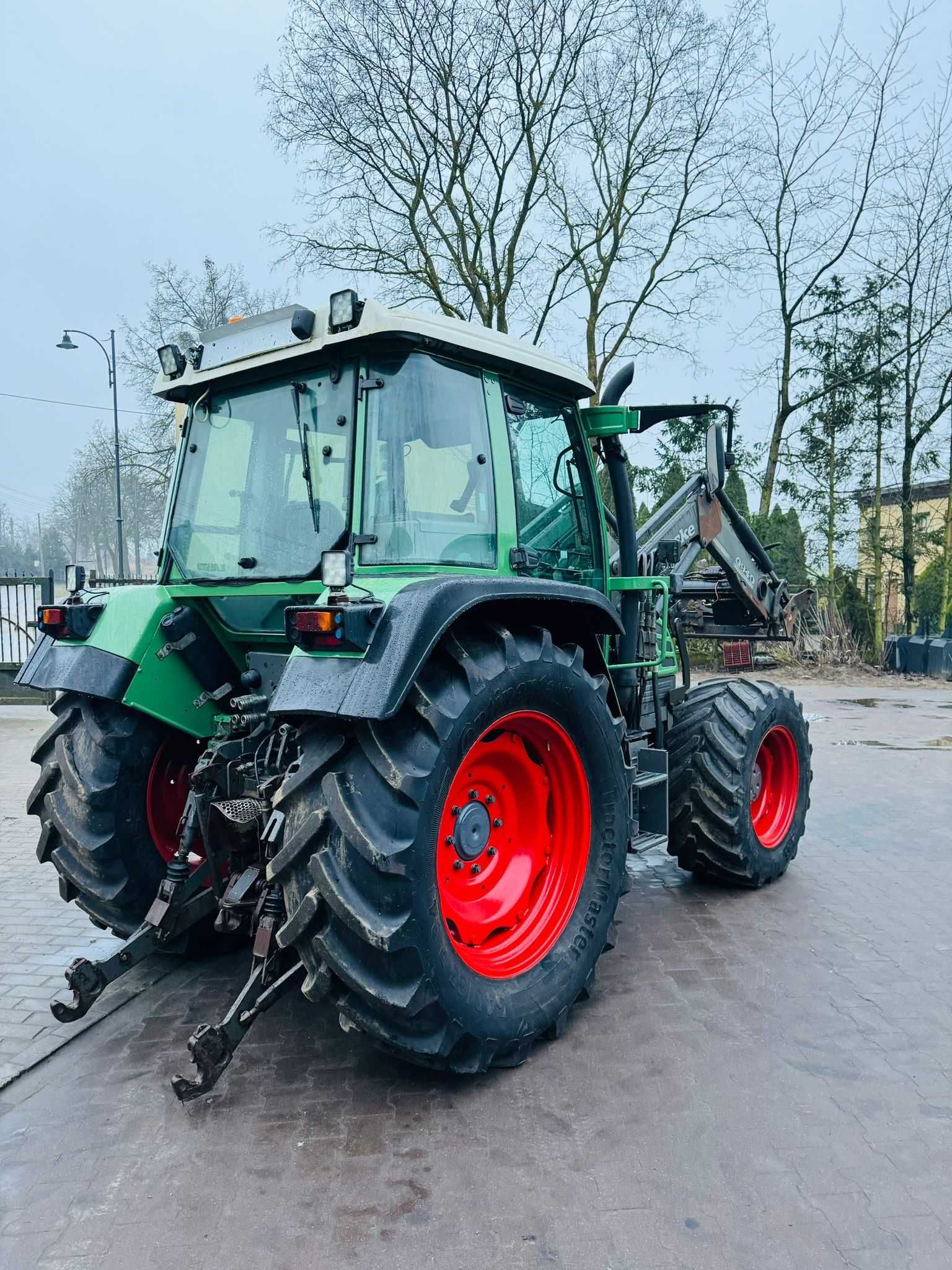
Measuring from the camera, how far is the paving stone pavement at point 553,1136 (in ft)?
7.08

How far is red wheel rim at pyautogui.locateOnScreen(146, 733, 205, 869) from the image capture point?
11.6ft

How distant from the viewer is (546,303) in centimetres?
1712

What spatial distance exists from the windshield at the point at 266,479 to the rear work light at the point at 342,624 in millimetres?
603

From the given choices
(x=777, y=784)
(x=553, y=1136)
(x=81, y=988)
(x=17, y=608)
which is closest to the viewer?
(x=553, y=1136)

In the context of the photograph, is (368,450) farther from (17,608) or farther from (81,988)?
(17,608)

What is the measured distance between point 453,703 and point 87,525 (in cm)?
3820

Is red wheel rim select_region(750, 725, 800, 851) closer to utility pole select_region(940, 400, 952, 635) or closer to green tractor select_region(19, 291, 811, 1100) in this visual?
green tractor select_region(19, 291, 811, 1100)

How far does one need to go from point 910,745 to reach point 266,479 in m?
8.41

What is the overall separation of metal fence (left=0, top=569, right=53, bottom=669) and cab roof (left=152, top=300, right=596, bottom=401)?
10.5 meters

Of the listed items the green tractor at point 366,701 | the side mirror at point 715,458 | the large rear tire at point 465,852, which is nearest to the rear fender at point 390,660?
the green tractor at point 366,701

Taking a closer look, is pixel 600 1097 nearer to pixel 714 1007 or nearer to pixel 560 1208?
pixel 560 1208

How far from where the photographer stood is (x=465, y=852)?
2.95 metres

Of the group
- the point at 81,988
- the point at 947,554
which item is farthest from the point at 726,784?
the point at 947,554

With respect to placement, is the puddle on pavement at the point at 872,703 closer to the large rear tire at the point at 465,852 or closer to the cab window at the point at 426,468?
the large rear tire at the point at 465,852
